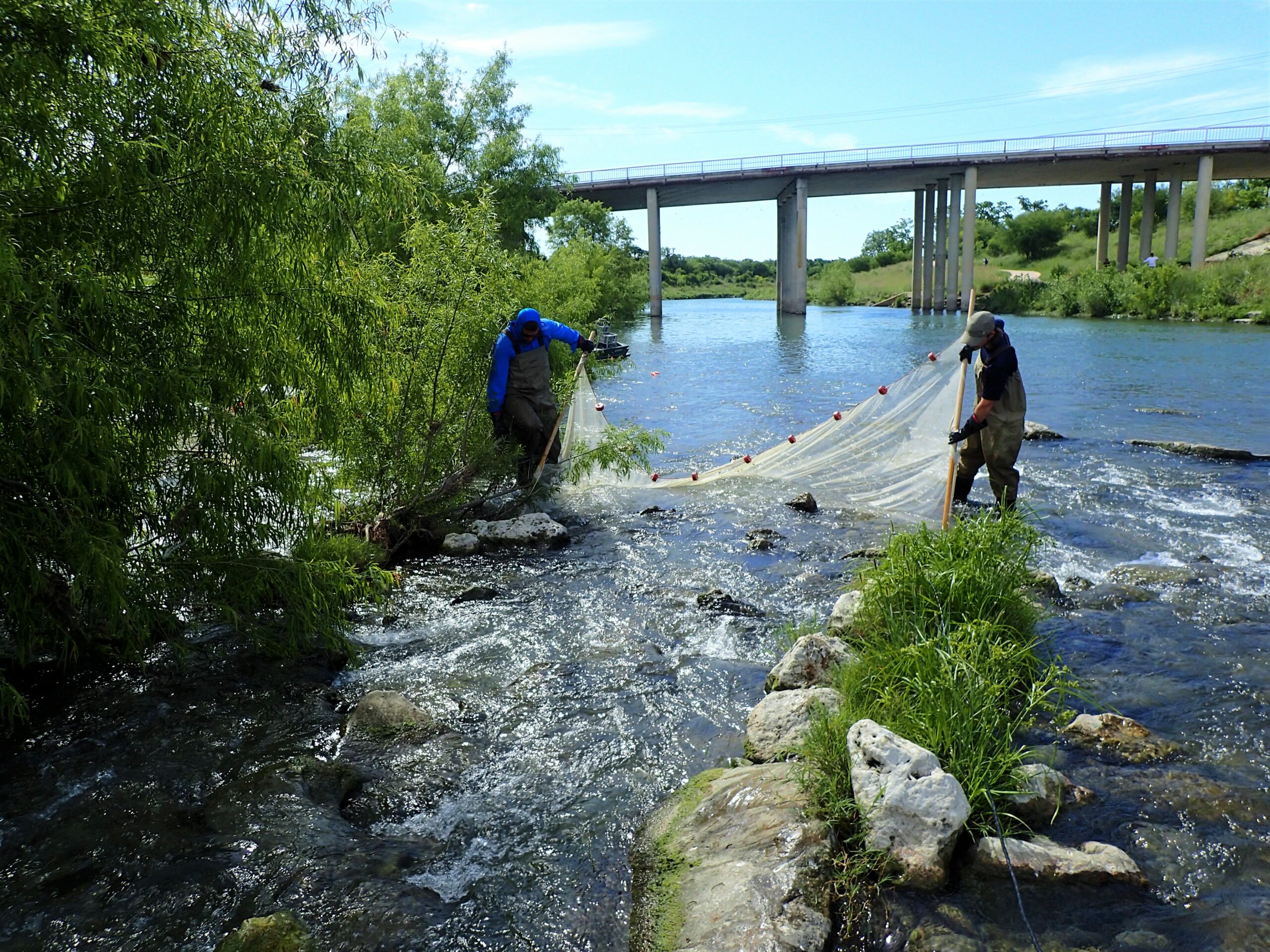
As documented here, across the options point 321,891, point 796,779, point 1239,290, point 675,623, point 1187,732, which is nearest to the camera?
point 321,891

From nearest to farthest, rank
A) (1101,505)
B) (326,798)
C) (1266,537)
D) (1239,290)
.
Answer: (326,798) < (1266,537) < (1101,505) < (1239,290)

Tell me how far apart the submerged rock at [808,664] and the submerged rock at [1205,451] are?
10.6 meters

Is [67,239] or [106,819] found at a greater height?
[67,239]

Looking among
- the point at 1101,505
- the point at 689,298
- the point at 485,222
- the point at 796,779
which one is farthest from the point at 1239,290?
the point at 689,298

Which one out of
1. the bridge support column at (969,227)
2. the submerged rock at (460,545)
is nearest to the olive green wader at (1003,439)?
the submerged rock at (460,545)

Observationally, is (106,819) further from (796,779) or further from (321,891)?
(796,779)

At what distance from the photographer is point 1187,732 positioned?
5.44 m

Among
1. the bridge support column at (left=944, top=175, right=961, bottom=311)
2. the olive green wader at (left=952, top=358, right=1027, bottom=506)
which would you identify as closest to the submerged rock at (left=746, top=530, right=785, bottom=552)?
the olive green wader at (left=952, top=358, right=1027, bottom=506)

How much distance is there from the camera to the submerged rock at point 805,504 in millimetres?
11039

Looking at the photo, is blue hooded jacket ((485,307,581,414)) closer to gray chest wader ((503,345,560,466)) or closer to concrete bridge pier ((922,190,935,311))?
gray chest wader ((503,345,560,466))

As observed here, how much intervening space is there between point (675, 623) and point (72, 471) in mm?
4652

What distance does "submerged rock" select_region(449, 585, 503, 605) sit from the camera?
27.1ft

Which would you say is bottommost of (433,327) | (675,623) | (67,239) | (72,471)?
(675,623)

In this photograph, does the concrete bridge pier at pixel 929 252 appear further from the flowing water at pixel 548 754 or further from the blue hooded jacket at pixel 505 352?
the blue hooded jacket at pixel 505 352
